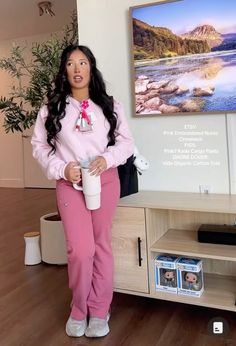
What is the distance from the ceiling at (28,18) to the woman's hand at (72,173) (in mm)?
3216

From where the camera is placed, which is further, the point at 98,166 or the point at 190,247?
the point at 190,247

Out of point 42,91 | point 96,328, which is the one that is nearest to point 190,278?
point 96,328

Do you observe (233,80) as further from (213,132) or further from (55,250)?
(55,250)

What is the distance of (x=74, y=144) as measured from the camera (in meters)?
1.74

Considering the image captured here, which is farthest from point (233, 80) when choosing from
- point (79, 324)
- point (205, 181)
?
point (79, 324)

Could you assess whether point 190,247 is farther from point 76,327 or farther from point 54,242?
point 54,242

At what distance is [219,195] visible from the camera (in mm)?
2049

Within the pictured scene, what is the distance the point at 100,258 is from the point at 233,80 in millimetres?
1147

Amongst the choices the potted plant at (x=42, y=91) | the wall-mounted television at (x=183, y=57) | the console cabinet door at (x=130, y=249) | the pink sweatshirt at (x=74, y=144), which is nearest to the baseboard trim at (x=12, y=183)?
the potted plant at (x=42, y=91)

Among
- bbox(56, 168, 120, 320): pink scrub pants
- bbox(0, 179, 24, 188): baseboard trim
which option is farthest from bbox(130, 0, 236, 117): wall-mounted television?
bbox(0, 179, 24, 188): baseboard trim

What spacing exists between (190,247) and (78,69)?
3.45 feet

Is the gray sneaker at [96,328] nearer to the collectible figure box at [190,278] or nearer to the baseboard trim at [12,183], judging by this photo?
the collectible figure box at [190,278]

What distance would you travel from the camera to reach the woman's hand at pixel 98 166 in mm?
1654

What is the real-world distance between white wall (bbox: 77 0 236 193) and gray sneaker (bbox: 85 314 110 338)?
33.1 inches
